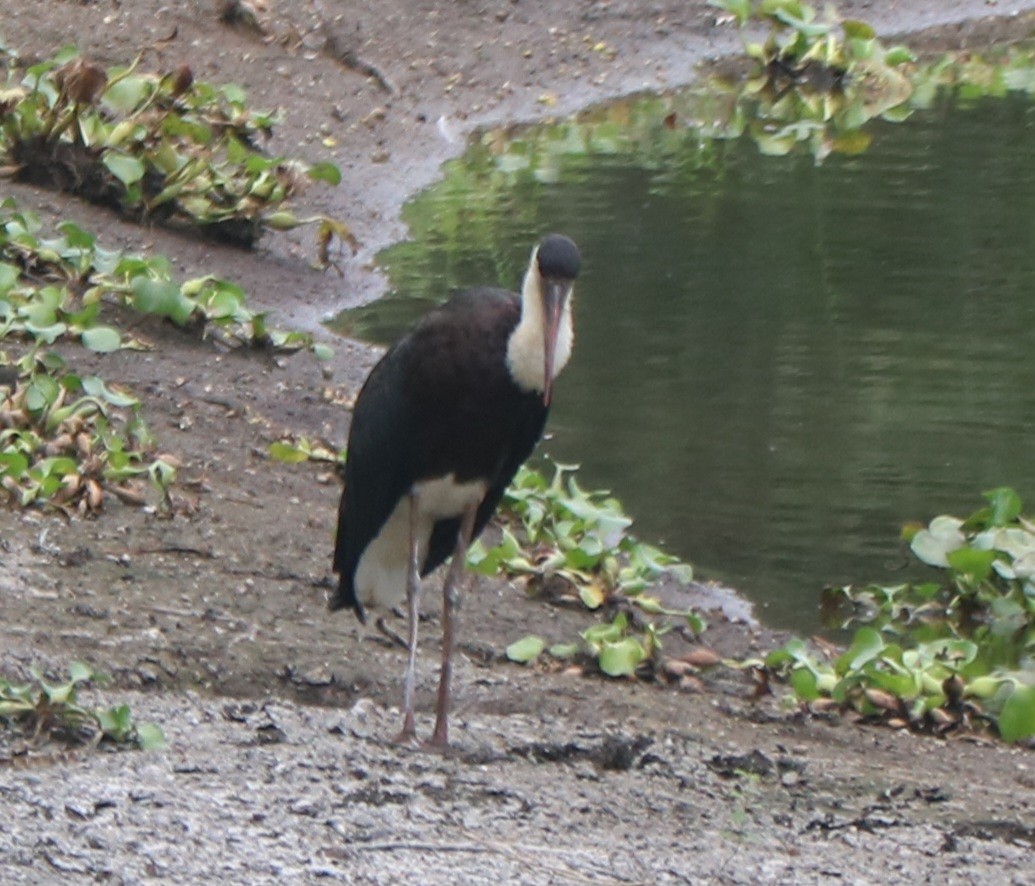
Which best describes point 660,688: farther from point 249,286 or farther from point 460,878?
point 249,286

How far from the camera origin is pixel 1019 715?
479 centimetres

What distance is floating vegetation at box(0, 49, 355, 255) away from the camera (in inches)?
332

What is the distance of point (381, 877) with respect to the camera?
3.49 m

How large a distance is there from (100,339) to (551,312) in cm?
274

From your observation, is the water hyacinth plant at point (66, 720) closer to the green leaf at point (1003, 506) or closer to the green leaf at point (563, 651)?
the green leaf at point (563, 651)

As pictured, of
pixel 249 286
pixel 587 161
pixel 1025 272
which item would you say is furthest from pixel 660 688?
pixel 587 161

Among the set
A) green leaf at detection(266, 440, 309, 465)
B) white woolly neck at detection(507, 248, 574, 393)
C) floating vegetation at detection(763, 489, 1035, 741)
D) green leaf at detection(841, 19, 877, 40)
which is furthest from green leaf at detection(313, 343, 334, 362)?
green leaf at detection(841, 19, 877, 40)

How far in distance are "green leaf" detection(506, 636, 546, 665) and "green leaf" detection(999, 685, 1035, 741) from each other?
47.7 inches

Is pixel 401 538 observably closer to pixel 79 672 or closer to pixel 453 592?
pixel 453 592

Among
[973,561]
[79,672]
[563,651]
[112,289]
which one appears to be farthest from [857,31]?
[79,672]

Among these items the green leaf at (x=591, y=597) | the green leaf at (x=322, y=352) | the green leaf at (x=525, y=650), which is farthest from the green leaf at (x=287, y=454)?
the green leaf at (x=525, y=650)

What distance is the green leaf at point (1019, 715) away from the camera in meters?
4.78

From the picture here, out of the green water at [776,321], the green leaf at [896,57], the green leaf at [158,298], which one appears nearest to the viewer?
the green water at [776,321]

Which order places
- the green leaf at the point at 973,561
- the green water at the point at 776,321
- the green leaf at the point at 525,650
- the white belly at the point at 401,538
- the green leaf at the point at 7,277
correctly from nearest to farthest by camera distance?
the white belly at the point at 401,538
the green leaf at the point at 525,650
the green leaf at the point at 973,561
the green leaf at the point at 7,277
the green water at the point at 776,321
